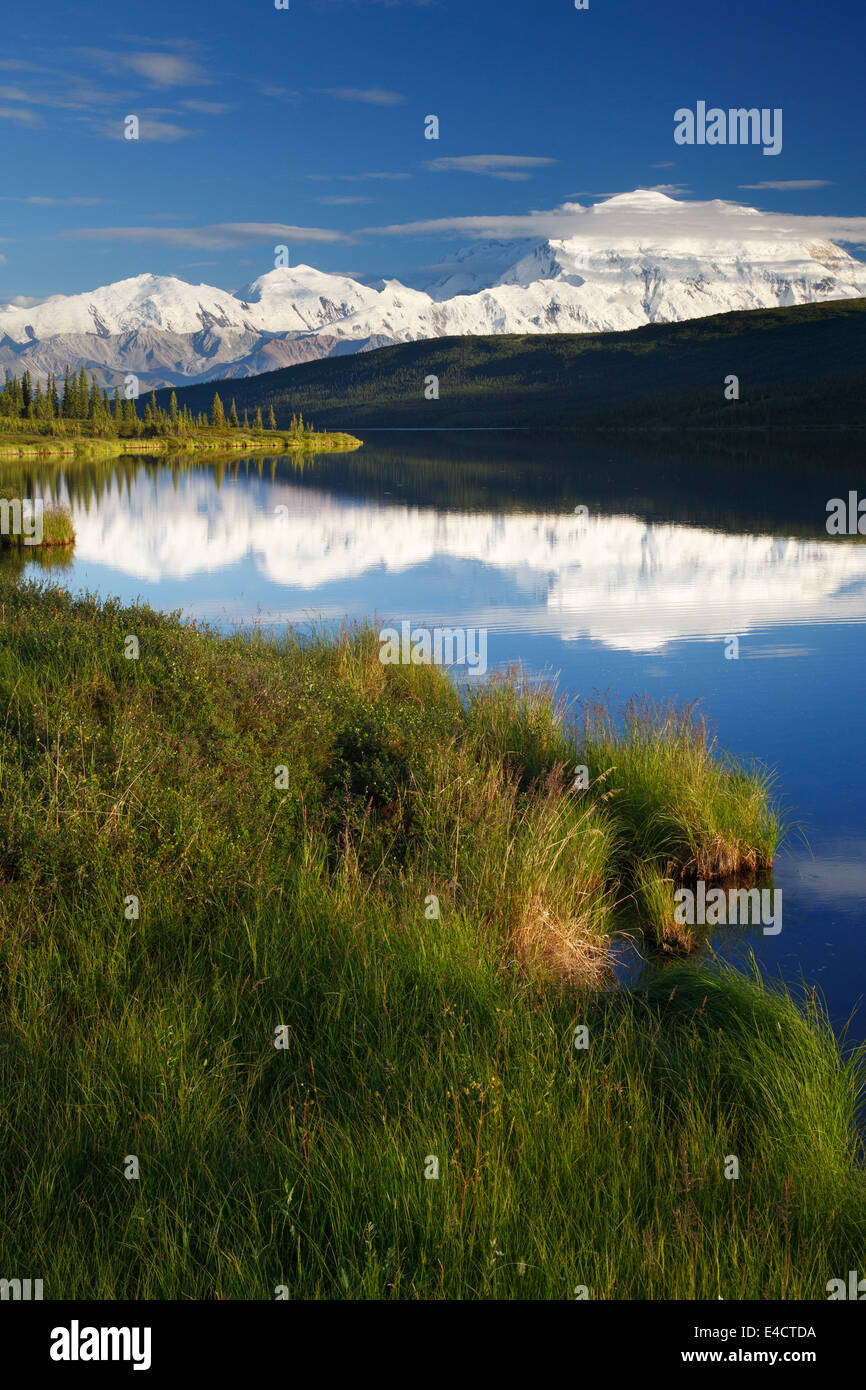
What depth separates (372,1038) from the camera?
587 cm

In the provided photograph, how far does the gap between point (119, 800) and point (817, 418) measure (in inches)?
5479

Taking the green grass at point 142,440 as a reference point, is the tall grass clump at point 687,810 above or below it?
below

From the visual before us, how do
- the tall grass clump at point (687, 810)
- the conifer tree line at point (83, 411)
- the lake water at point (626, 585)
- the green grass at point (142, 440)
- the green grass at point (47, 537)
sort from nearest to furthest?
the tall grass clump at point (687, 810) < the lake water at point (626, 585) < the green grass at point (47, 537) < the green grass at point (142, 440) < the conifer tree line at point (83, 411)

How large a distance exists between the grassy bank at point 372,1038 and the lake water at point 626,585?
1.54 metres

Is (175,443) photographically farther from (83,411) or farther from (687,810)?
(687,810)

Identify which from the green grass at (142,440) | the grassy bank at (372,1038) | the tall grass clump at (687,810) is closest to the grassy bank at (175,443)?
the green grass at (142,440)

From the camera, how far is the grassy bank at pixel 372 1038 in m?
4.23

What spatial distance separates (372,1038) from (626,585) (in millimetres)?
25927

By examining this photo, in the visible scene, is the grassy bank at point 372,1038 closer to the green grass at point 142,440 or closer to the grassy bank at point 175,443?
the grassy bank at point 175,443

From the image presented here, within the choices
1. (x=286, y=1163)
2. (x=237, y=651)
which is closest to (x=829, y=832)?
(x=237, y=651)

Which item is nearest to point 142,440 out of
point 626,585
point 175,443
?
point 175,443

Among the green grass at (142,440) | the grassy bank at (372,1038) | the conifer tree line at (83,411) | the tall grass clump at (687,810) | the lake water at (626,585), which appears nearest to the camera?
the grassy bank at (372,1038)
